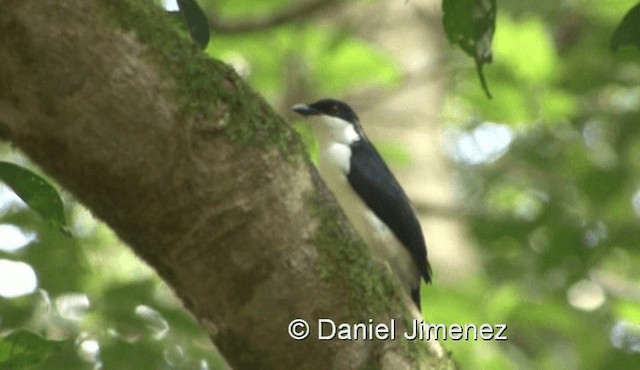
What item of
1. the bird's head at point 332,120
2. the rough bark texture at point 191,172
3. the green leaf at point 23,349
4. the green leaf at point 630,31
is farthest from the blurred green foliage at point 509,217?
the green leaf at point 630,31

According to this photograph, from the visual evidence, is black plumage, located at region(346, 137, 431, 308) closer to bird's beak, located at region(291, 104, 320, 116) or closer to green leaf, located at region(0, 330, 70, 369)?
bird's beak, located at region(291, 104, 320, 116)

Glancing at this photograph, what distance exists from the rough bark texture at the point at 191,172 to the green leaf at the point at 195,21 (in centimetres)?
31

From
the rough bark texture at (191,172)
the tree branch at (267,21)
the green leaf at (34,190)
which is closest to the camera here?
the rough bark texture at (191,172)

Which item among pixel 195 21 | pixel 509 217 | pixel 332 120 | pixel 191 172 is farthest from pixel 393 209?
pixel 191 172

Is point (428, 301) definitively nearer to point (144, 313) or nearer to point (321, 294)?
point (144, 313)

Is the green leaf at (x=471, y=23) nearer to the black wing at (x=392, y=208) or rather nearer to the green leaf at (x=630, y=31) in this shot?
the green leaf at (x=630, y=31)

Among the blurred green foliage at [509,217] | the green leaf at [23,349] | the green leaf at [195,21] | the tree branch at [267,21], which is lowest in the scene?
the blurred green foliage at [509,217]

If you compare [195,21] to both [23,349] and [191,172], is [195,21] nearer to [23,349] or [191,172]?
[191,172]

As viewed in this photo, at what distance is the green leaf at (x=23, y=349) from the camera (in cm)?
249

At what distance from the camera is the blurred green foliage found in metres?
4.30

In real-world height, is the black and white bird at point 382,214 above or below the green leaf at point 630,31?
below

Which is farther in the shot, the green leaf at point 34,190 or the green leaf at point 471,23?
the green leaf at point 471,23

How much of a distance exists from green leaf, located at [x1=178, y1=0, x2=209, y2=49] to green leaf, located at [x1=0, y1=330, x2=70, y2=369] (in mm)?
801

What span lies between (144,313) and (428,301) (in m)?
1.31
